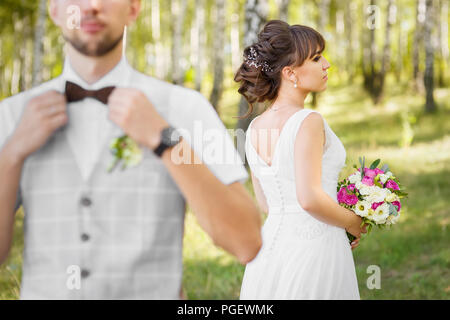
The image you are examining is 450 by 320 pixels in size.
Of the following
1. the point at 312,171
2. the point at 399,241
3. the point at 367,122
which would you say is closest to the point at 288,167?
the point at 312,171

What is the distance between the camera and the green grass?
20.7 ft

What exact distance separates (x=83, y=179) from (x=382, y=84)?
62.9 ft

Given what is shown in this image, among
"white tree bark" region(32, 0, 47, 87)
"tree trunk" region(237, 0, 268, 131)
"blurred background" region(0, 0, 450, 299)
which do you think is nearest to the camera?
"blurred background" region(0, 0, 450, 299)

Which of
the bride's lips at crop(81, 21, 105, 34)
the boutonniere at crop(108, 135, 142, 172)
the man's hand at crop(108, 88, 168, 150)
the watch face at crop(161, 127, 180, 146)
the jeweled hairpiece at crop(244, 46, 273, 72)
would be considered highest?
the bride's lips at crop(81, 21, 105, 34)

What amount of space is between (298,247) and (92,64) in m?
1.66

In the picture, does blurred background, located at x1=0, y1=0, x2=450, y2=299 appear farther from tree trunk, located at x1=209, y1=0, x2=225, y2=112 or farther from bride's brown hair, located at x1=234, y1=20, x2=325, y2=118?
bride's brown hair, located at x1=234, y1=20, x2=325, y2=118

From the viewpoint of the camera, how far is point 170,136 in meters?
1.84

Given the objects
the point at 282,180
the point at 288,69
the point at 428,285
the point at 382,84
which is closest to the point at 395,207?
the point at 282,180

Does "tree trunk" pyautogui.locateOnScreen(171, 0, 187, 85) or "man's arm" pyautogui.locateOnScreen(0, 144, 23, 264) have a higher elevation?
"tree trunk" pyautogui.locateOnScreen(171, 0, 187, 85)

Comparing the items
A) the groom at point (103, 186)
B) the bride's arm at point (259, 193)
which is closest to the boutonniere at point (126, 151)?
the groom at point (103, 186)

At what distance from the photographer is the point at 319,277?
3.16 m

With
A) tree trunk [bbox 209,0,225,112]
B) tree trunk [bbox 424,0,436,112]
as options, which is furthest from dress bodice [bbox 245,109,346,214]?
tree trunk [bbox 424,0,436,112]

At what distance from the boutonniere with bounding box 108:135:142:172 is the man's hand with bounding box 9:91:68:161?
0.16 metres

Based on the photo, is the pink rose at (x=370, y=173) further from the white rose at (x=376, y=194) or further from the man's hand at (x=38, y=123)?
the man's hand at (x=38, y=123)
